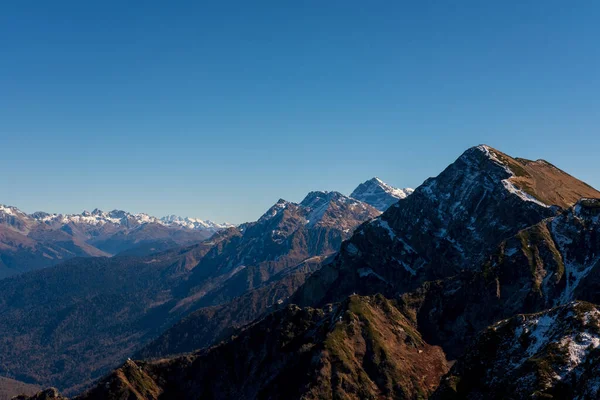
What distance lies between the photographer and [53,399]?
18388 cm

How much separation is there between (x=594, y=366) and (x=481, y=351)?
Answer: 3518 cm

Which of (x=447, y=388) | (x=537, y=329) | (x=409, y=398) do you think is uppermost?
(x=537, y=329)

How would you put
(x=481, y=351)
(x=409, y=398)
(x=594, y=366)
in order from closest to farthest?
1. (x=594, y=366)
2. (x=481, y=351)
3. (x=409, y=398)

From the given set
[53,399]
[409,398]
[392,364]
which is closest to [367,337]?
[392,364]

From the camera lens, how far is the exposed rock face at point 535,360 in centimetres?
10756

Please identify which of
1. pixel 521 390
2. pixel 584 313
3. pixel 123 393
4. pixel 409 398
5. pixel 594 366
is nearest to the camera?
pixel 594 366

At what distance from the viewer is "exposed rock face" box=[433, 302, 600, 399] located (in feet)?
353

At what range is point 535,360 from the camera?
118375mm

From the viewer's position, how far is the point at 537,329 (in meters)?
133

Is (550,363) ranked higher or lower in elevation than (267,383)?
higher

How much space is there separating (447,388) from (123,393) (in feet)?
389

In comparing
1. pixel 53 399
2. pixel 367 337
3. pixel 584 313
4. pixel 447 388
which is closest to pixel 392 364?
pixel 367 337

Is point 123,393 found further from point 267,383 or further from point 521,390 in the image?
point 521,390

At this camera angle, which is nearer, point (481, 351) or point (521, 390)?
point (521, 390)
